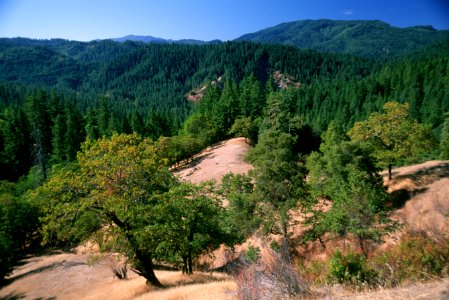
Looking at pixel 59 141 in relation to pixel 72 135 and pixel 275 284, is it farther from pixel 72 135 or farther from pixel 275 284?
pixel 275 284

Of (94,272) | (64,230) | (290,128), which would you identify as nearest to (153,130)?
(290,128)

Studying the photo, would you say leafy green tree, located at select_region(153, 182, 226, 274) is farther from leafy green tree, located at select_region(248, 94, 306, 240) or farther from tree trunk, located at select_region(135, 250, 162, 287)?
leafy green tree, located at select_region(248, 94, 306, 240)

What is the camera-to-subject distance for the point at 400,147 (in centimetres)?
2956

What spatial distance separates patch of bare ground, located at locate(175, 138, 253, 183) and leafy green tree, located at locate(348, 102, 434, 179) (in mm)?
18536

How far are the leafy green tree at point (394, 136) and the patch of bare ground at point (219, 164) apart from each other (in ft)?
60.8

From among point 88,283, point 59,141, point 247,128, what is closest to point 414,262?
point 88,283

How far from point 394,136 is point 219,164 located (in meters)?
28.2

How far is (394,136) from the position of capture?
2984 cm

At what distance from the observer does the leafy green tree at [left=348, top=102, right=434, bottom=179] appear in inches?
1153

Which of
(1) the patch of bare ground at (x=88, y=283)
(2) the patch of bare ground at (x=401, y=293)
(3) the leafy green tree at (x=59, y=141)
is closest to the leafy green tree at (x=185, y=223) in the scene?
(1) the patch of bare ground at (x=88, y=283)

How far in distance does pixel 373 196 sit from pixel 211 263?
609 inches

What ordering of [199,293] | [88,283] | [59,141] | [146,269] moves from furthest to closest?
[59,141] → [88,283] → [146,269] → [199,293]

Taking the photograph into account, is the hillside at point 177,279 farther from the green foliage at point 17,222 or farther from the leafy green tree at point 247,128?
the leafy green tree at point 247,128

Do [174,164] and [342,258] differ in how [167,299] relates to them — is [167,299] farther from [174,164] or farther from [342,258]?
[174,164]
